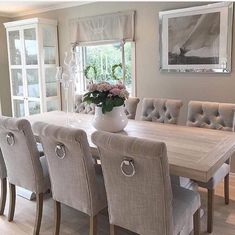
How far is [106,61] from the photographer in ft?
14.9

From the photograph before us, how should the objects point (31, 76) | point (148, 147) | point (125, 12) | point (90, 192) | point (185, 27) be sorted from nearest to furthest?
1. point (148, 147)
2. point (90, 192)
3. point (185, 27)
4. point (125, 12)
5. point (31, 76)

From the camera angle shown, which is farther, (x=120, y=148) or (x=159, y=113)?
(x=159, y=113)

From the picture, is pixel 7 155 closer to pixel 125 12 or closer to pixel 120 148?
pixel 120 148

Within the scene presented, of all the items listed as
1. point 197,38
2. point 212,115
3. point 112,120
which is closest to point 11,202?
point 112,120

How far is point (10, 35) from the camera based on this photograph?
518 cm

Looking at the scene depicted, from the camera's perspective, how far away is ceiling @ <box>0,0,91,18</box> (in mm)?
4516

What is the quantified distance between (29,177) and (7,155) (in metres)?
0.29

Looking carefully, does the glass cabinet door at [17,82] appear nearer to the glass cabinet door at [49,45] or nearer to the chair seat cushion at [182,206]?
the glass cabinet door at [49,45]

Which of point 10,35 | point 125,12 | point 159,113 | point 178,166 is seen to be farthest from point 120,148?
point 10,35

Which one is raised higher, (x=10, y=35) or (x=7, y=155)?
(x=10, y=35)

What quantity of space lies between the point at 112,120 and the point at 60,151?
658mm

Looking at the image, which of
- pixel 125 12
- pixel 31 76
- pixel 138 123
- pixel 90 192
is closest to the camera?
pixel 90 192

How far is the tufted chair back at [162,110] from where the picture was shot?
296cm

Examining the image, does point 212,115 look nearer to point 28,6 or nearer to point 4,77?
point 28,6
